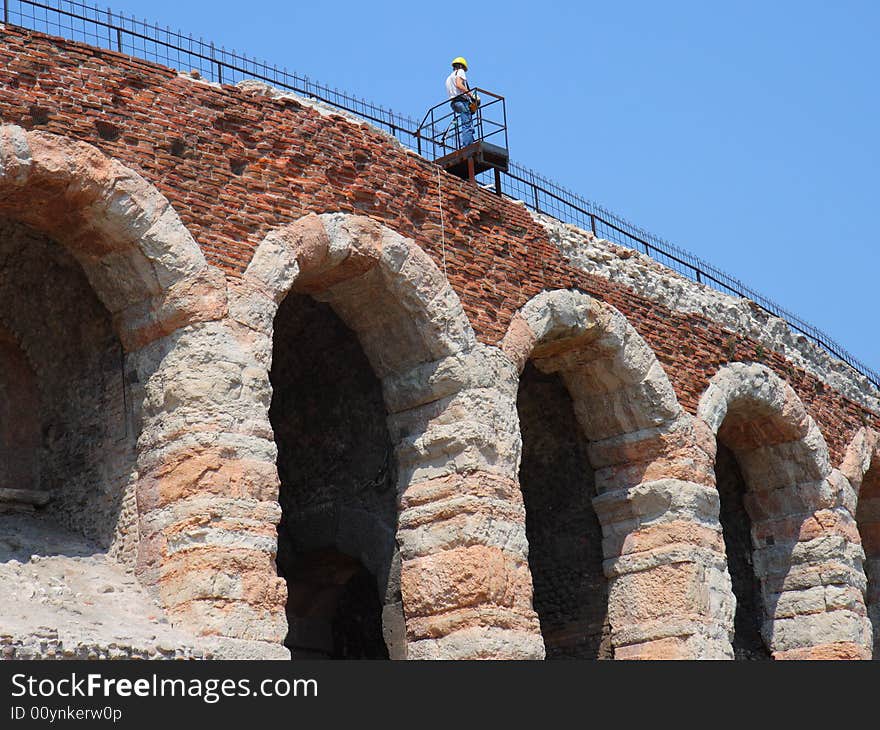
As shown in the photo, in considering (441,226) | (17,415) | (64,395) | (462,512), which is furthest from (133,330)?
(441,226)

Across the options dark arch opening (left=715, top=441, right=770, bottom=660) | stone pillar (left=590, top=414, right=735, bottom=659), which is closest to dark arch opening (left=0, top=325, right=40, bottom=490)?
stone pillar (left=590, top=414, right=735, bottom=659)

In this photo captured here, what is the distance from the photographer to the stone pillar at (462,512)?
9.44 metres

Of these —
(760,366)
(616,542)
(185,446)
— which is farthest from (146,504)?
(760,366)

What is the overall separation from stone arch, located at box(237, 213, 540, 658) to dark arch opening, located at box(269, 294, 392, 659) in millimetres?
408

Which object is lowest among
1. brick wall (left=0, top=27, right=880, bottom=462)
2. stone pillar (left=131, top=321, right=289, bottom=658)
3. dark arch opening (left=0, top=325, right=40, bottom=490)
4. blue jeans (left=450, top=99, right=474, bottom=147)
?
stone pillar (left=131, top=321, right=289, bottom=658)

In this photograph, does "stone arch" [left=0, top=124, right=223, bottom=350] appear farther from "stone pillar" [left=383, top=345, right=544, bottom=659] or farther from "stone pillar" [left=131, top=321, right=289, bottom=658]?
"stone pillar" [left=383, top=345, right=544, bottom=659]

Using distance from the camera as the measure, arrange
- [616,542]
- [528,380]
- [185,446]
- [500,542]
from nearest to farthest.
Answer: [185,446] → [500,542] → [616,542] → [528,380]

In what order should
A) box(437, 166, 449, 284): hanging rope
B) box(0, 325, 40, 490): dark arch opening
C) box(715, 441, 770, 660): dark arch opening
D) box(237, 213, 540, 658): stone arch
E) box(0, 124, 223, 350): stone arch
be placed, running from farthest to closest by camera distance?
box(715, 441, 770, 660): dark arch opening
box(437, 166, 449, 284): hanging rope
box(0, 325, 40, 490): dark arch opening
box(237, 213, 540, 658): stone arch
box(0, 124, 223, 350): stone arch

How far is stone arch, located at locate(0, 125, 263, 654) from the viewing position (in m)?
8.23

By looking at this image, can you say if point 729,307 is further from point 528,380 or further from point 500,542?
point 500,542

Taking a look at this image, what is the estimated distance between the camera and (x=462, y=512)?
9.67m

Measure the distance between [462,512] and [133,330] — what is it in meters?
2.47

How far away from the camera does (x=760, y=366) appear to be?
43.3 ft

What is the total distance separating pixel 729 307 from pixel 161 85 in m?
6.30
